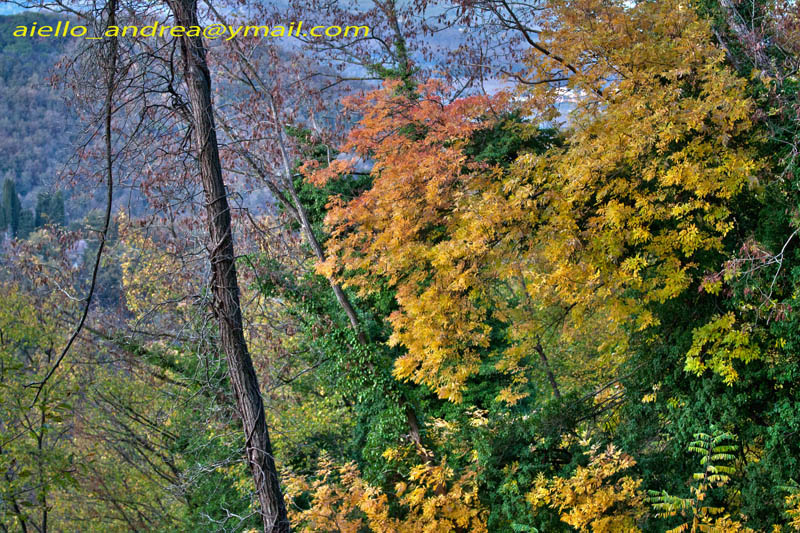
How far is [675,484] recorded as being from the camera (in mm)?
7949

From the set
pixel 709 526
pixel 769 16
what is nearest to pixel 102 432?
pixel 709 526

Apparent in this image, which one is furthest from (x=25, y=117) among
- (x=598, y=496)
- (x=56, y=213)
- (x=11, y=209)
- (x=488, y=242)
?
(x=598, y=496)

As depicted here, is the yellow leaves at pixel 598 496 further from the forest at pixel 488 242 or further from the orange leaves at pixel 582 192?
the orange leaves at pixel 582 192

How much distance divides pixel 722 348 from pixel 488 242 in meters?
2.95

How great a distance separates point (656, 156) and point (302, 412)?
10755mm

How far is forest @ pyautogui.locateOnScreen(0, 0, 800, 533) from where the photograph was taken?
5.23 metres

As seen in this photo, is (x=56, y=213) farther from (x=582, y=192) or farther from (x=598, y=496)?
(x=598, y=496)

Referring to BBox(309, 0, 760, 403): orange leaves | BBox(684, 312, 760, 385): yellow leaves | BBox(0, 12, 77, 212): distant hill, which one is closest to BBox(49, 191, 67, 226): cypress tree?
BBox(309, 0, 760, 403): orange leaves

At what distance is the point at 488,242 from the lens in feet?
26.5

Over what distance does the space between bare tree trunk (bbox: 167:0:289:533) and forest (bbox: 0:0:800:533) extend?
0.07 feet

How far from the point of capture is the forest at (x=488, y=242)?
5227mm

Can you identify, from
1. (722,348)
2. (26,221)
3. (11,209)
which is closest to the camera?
(722,348)

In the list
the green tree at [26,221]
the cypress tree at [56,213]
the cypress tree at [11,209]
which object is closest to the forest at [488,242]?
the cypress tree at [56,213]

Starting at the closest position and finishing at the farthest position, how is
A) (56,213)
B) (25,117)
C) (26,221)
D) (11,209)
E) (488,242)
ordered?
(488,242)
(56,213)
(26,221)
(11,209)
(25,117)
